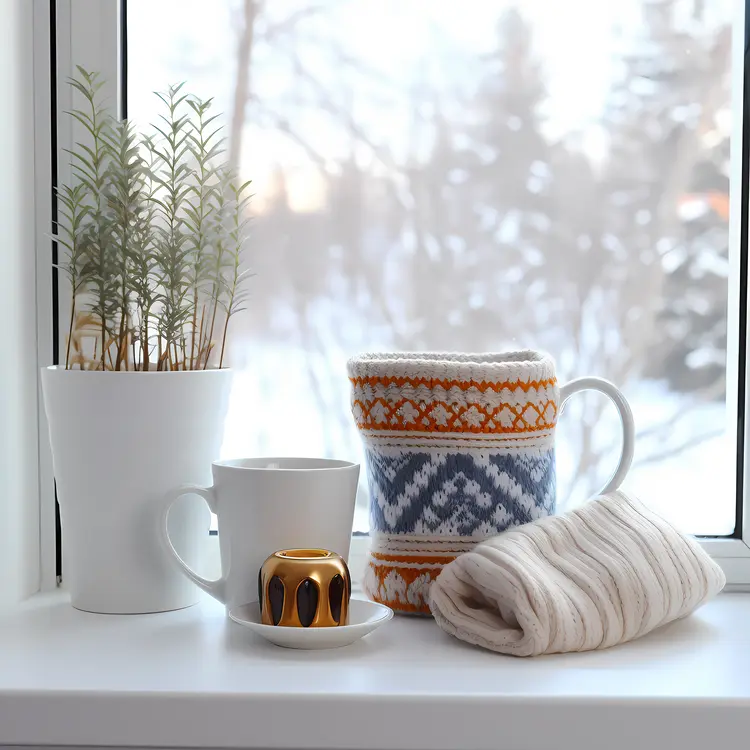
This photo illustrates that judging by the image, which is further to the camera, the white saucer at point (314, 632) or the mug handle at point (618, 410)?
the mug handle at point (618, 410)

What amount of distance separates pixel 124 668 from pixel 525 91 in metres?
0.67

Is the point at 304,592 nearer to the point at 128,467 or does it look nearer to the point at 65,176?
the point at 128,467

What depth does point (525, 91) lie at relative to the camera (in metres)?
0.91

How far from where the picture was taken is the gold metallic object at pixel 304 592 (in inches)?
25.6

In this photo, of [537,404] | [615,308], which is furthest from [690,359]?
[537,404]

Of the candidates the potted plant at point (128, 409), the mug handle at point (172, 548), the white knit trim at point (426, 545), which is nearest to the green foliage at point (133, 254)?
the potted plant at point (128, 409)

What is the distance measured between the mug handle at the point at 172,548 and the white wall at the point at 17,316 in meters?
0.15

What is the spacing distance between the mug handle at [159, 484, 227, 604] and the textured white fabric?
186 millimetres

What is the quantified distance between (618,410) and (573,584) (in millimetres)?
206

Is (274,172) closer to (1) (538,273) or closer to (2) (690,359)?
(1) (538,273)

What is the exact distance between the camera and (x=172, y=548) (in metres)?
0.75

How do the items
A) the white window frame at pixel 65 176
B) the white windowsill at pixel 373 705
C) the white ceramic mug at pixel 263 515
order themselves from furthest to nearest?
the white window frame at pixel 65 176
the white ceramic mug at pixel 263 515
the white windowsill at pixel 373 705

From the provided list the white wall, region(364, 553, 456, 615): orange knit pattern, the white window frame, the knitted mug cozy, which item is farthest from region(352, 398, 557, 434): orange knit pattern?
the white wall

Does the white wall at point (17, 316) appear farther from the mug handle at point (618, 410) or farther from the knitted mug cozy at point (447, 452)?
the mug handle at point (618, 410)
